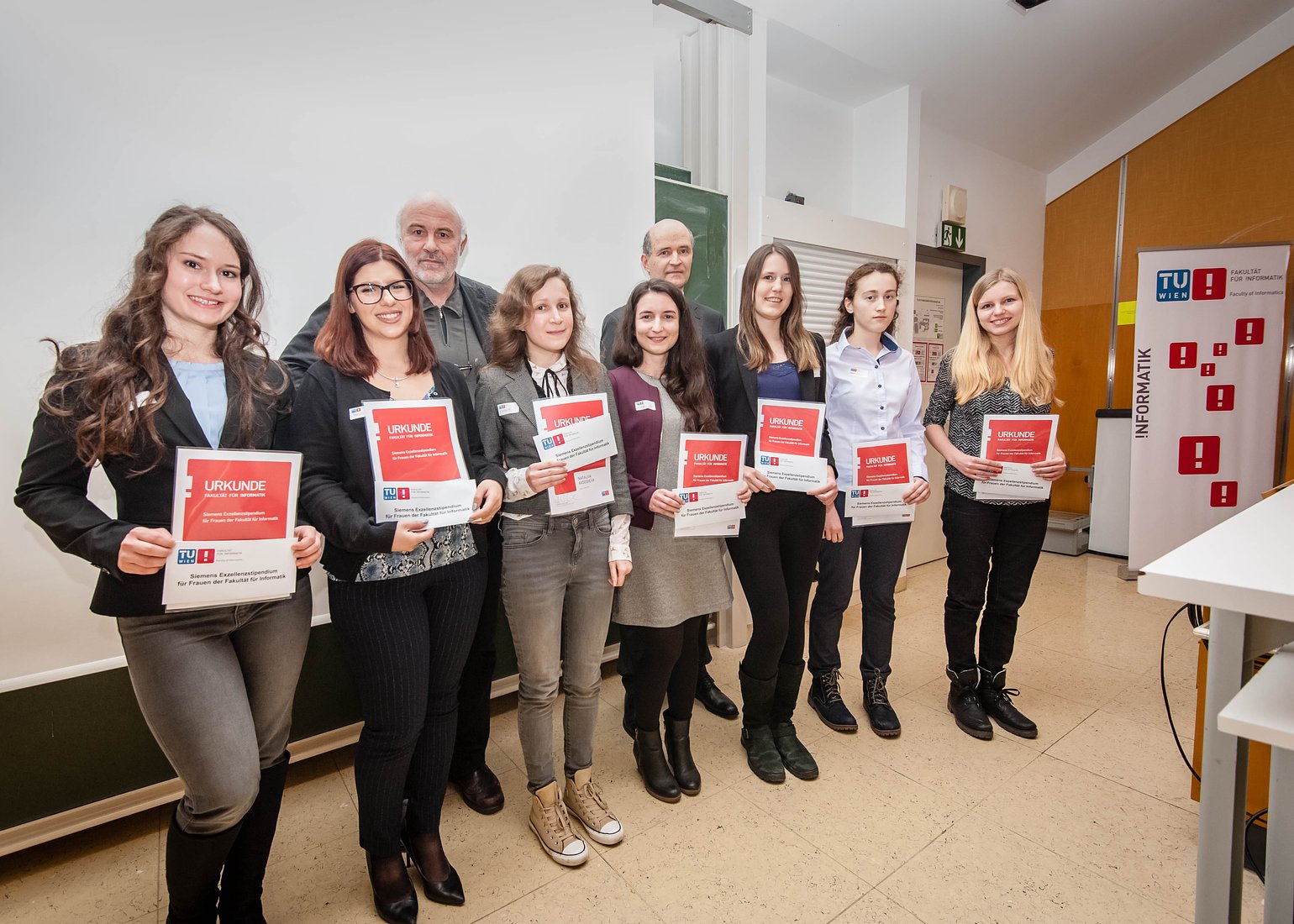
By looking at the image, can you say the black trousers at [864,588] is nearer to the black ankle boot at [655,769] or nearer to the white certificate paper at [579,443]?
the black ankle boot at [655,769]

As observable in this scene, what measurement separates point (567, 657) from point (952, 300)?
4.49 m

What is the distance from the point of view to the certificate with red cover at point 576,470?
1587 millimetres

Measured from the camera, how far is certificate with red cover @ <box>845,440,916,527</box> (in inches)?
87.2

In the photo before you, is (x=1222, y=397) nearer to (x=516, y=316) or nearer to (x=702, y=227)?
(x=702, y=227)

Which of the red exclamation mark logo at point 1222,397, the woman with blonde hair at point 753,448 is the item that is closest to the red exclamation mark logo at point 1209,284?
the red exclamation mark logo at point 1222,397

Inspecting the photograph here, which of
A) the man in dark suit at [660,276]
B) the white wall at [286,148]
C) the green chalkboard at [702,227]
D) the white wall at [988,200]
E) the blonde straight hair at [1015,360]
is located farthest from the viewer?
the white wall at [988,200]

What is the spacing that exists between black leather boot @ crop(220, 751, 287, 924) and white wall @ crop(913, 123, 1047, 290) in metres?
4.56

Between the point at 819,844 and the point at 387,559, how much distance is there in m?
1.46

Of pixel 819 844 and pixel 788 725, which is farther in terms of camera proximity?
pixel 788 725

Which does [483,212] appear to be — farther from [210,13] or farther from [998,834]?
[998,834]

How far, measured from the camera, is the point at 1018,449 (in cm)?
223

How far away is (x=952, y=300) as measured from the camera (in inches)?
197

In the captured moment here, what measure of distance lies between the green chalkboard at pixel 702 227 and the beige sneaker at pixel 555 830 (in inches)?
87.8

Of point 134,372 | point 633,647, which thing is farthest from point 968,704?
point 134,372
